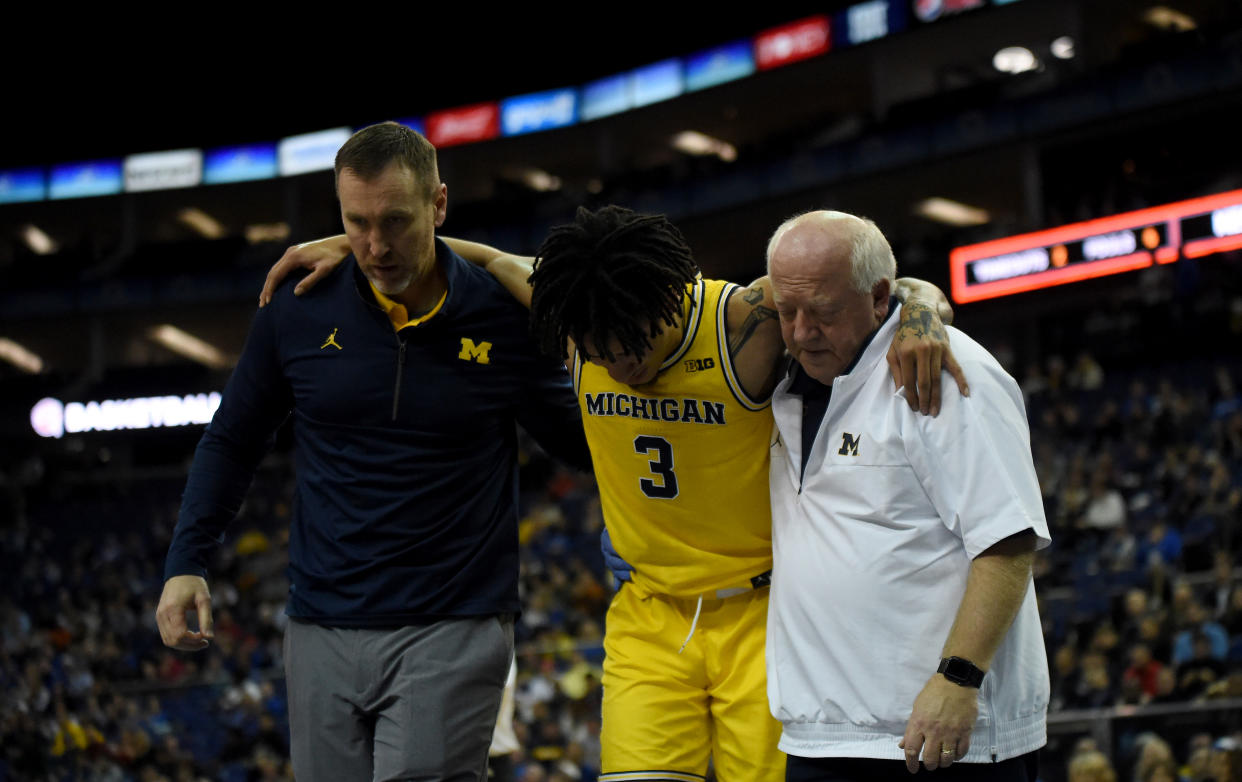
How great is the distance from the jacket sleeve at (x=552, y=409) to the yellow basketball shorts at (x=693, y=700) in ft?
1.66

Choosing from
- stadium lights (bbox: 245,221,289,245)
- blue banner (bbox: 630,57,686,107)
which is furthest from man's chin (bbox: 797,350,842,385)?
stadium lights (bbox: 245,221,289,245)

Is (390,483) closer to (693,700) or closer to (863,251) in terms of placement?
(693,700)

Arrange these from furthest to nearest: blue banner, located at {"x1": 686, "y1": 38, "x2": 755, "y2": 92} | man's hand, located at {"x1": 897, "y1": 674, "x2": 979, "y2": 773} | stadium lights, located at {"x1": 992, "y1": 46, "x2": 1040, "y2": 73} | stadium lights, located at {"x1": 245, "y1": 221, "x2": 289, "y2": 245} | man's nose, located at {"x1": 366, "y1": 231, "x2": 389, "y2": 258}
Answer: stadium lights, located at {"x1": 245, "y1": 221, "x2": 289, "y2": 245}
blue banner, located at {"x1": 686, "y1": 38, "x2": 755, "y2": 92}
stadium lights, located at {"x1": 992, "y1": 46, "x2": 1040, "y2": 73}
man's nose, located at {"x1": 366, "y1": 231, "x2": 389, "y2": 258}
man's hand, located at {"x1": 897, "y1": 674, "x2": 979, "y2": 773}

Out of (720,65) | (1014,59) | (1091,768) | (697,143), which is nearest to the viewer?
(1091,768)

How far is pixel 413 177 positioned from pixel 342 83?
1318 inches

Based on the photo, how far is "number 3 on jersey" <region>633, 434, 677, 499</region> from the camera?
3.19 meters

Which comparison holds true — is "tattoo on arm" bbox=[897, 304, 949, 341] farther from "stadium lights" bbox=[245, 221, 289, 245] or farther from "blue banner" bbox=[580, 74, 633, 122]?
"stadium lights" bbox=[245, 221, 289, 245]

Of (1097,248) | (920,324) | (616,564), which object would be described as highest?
(1097,248)

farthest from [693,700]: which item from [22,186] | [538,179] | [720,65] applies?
[22,186]

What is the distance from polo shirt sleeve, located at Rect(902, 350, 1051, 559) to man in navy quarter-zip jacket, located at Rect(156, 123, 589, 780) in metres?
1.14

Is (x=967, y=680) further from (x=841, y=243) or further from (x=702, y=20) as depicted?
(x=702, y=20)

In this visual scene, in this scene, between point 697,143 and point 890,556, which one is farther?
point 697,143

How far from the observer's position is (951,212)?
2597 centimetres

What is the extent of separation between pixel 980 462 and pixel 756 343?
74 centimetres
